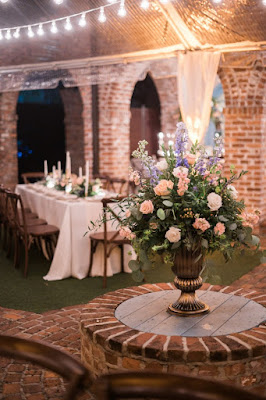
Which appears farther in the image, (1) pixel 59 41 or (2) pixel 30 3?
(1) pixel 59 41

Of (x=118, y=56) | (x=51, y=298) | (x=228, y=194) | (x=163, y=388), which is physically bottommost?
(x=51, y=298)

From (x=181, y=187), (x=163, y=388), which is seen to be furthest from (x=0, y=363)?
(x=163, y=388)

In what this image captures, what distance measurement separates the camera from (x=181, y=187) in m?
2.63

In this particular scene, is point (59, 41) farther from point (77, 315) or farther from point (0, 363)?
point (0, 363)

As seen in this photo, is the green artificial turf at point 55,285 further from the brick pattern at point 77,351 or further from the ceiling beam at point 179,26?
the ceiling beam at point 179,26

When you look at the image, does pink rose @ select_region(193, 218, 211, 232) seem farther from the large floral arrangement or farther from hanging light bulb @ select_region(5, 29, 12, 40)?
hanging light bulb @ select_region(5, 29, 12, 40)

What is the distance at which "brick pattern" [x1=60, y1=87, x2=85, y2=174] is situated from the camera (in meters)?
10.5

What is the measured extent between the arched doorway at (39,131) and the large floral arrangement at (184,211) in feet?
29.0

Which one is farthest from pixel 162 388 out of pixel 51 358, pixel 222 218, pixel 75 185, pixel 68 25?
pixel 75 185

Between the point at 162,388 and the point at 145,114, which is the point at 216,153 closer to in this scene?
the point at 162,388

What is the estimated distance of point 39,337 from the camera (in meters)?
3.87

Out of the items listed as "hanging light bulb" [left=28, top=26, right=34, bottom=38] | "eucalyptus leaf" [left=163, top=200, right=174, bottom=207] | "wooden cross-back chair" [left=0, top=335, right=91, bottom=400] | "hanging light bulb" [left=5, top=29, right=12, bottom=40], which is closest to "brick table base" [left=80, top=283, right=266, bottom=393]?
"eucalyptus leaf" [left=163, top=200, right=174, bottom=207]

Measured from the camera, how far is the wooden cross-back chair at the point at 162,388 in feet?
3.95

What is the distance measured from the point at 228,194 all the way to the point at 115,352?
3.29 feet
